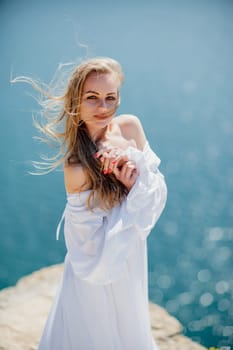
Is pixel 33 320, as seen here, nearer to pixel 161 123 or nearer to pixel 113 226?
pixel 113 226

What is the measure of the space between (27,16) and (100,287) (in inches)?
195

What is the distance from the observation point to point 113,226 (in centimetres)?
151

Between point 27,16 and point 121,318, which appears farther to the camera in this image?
point 27,16

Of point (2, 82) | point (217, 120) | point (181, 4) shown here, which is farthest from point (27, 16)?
point (217, 120)

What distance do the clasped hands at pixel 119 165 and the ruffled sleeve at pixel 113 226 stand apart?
0.02 meters

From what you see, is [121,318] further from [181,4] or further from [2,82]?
[181,4]

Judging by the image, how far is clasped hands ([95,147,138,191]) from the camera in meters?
1.44

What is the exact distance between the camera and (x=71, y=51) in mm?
5738

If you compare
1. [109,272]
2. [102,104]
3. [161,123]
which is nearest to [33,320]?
[109,272]

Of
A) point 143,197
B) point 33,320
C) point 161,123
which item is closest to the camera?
point 143,197

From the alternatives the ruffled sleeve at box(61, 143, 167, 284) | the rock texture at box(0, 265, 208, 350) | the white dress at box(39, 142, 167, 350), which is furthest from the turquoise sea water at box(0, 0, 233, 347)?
the ruffled sleeve at box(61, 143, 167, 284)

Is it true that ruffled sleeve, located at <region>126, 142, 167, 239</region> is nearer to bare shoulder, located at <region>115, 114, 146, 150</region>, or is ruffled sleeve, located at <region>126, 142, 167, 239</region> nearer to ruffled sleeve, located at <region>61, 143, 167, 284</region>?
ruffled sleeve, located at <region>61, 143, 167, 284</region>

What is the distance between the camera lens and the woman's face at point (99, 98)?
150 centimetres

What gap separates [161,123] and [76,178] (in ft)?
13.1
